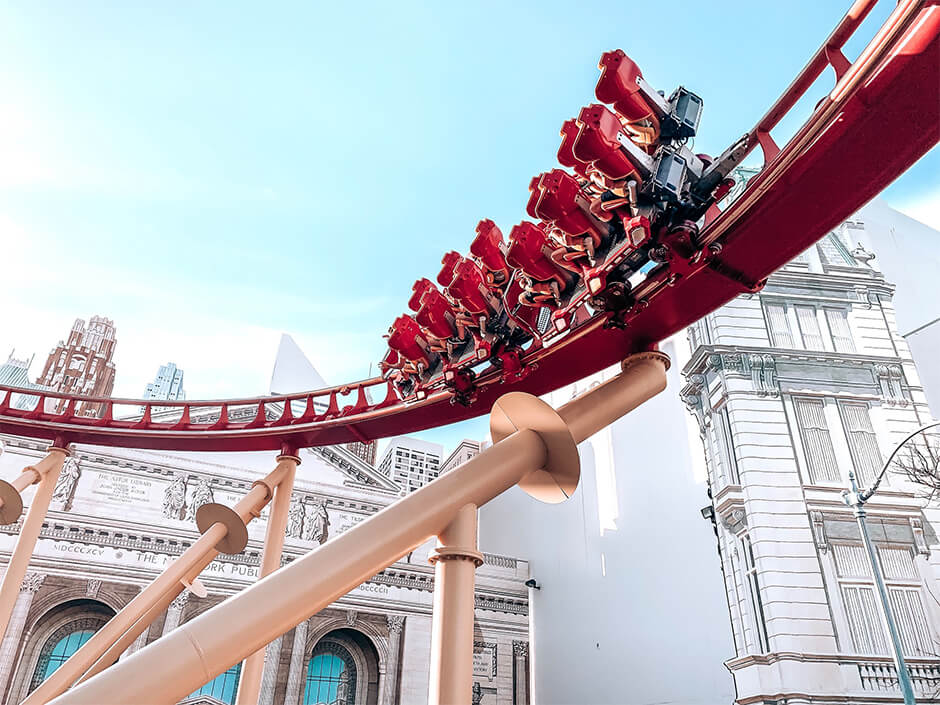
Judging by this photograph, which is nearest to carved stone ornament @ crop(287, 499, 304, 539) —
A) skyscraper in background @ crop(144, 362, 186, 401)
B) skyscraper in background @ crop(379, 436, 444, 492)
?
skyscraper in background @ crop(379, 436, 444, 492)

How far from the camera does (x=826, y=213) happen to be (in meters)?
1.89

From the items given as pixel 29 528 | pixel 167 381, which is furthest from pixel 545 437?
pixel 167 381

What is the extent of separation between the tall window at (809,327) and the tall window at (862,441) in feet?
2.87

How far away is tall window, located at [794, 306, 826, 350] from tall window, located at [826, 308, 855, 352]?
145mm

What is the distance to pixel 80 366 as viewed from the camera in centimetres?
3709

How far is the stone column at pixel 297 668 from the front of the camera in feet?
39.8

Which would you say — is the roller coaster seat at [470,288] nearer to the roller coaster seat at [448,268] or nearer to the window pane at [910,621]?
the roller coaster seat at [448,268]

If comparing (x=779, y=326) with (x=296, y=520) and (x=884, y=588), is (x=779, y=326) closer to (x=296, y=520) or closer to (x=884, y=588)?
(x=884, y=588)

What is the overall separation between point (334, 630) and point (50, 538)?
5669mm

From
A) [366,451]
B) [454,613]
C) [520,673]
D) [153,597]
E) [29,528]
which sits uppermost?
[366,451]

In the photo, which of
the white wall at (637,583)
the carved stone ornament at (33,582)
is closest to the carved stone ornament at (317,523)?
the carved stone ornament at (33,582)

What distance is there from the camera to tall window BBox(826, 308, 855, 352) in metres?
8.02

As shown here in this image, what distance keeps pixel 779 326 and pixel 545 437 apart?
291 inches

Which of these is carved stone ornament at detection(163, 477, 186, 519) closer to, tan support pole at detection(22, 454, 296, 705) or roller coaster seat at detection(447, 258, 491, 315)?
tan support pole at detection(22, 454, 296, 705)
